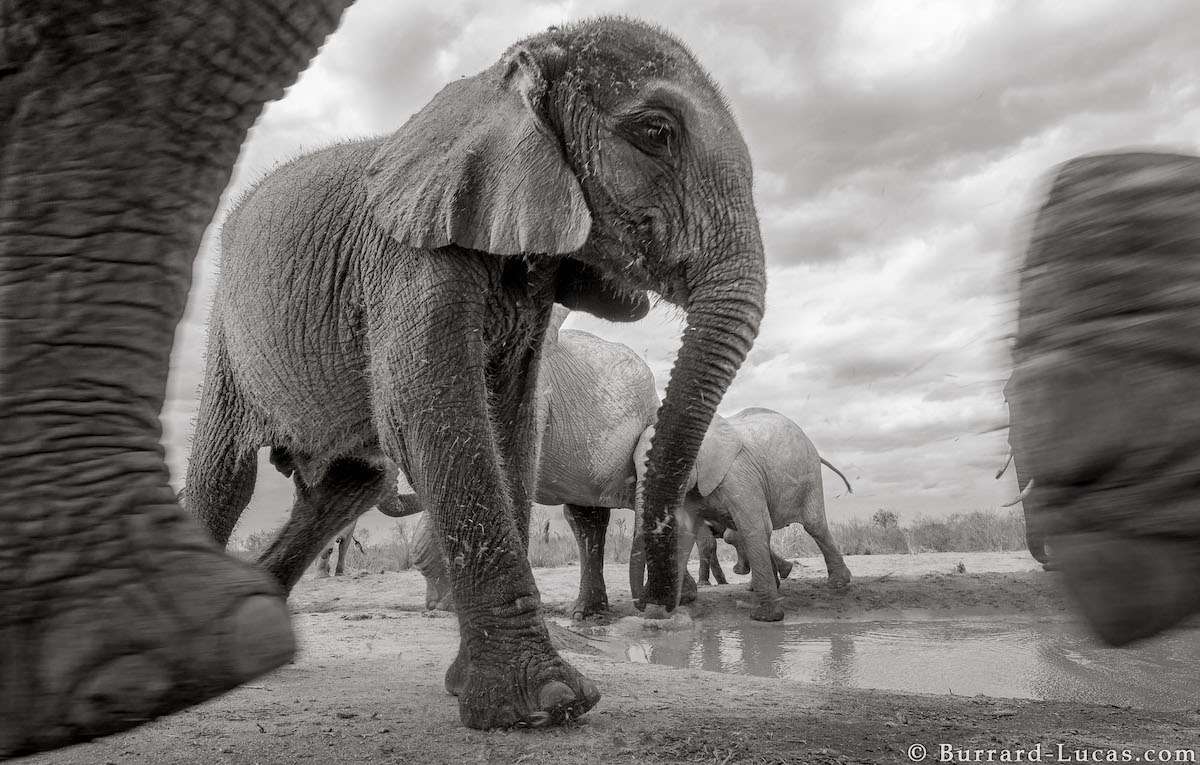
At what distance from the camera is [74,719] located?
1.32 metres

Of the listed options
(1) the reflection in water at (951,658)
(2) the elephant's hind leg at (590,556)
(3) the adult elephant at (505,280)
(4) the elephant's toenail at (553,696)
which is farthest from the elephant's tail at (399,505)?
(4) the elephant's toenail at (553,696)

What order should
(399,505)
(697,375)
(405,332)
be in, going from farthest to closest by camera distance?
(399,505)
(697,375)
(405,332)

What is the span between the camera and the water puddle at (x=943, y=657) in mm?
5066

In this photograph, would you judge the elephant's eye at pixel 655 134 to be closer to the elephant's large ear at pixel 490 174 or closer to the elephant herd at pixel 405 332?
the elephant herd at pixel 405 332

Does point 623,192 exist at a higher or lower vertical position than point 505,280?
higher

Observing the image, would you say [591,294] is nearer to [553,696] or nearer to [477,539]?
[477,539]

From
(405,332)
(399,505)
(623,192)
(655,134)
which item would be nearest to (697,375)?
(623,192)

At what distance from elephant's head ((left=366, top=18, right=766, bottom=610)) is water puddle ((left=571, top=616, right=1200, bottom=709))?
5.98ft

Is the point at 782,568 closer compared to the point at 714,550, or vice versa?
the point at 782,568

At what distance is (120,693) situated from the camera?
4.37ft

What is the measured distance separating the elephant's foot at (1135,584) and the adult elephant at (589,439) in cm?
710

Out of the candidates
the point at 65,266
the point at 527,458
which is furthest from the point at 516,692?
the point at 65,266

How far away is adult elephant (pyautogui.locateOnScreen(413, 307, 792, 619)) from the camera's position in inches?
334

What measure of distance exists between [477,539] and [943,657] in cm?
404
